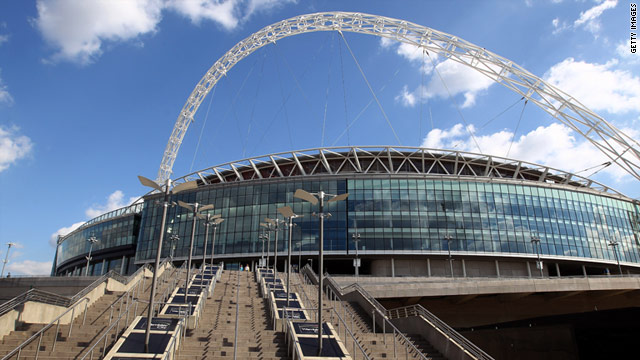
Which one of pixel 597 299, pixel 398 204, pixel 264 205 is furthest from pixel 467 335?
pixel 264 205

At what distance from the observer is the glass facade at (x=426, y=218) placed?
56.9 m

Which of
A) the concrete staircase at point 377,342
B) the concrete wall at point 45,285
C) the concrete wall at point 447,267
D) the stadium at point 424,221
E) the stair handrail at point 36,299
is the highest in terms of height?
the stadium at point 424,221

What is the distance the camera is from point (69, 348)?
14648 millimetres

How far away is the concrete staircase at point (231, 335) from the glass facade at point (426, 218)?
32785 mm

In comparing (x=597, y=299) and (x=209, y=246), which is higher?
(x=209, y=246)

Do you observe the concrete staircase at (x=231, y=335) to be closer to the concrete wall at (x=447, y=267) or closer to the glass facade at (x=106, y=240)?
the concrete wall at (x=447, y=267)

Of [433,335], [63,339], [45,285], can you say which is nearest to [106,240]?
[45,285]

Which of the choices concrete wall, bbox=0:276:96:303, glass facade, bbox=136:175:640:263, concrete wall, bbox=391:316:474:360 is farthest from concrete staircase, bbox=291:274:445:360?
glass facade, bbox=136:175:640:263

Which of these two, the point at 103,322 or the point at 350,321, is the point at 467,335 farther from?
the point at 103,322

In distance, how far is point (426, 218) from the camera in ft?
190

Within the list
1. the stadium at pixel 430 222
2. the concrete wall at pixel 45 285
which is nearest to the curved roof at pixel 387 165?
the stadium at pixel 430 222

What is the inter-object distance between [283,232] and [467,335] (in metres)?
28.3

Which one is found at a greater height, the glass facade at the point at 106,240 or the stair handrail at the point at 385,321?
the glass facade at the point at 106,240

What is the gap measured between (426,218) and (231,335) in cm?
4521
